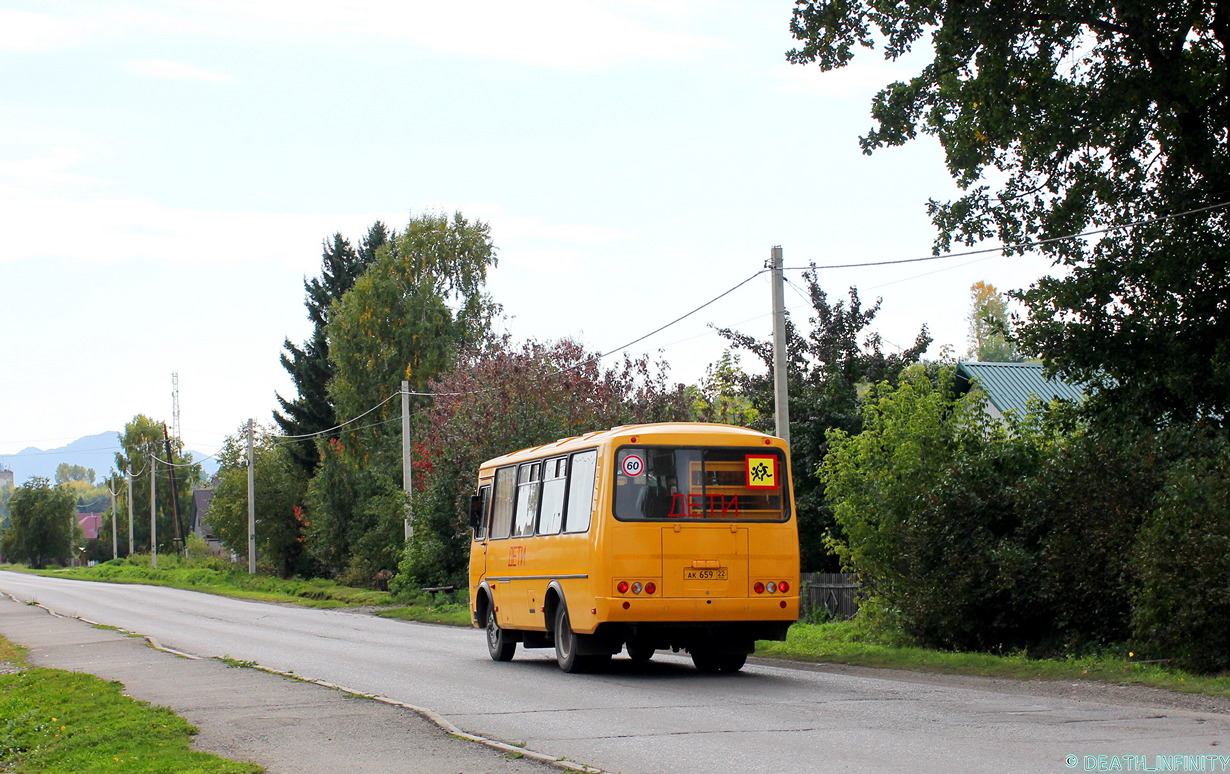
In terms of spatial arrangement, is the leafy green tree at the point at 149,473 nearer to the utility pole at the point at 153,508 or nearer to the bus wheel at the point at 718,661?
the utility pole at the point at 153,508

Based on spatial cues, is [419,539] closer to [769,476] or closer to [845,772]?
[769,476]

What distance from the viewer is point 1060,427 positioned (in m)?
19.9

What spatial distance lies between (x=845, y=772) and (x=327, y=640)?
57.0 feet

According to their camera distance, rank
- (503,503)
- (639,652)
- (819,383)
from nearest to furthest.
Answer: (639,652)
(503,503)
(819,383)

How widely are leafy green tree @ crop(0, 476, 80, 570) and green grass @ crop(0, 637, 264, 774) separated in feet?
381

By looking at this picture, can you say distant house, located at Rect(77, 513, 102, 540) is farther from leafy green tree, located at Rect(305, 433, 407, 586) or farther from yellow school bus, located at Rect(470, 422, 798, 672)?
yellow school bus, located at Rect(470, 422, 798, 672)

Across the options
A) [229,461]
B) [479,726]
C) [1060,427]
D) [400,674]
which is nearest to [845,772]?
[479,726]

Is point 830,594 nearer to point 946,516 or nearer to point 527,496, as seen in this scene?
point 946,516

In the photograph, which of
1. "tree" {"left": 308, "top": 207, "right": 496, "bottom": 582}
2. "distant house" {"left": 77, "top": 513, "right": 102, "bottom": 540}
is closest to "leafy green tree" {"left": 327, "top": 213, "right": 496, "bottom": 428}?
"tree" {"left": 308, "top": 207, "right": 496, "bottom": 582}

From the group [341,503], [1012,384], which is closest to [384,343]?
[341,503]

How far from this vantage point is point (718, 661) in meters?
17.3

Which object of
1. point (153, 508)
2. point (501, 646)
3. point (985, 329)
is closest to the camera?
point (501, 646)

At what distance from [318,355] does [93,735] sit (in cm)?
5992

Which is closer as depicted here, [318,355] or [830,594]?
[830,594]
